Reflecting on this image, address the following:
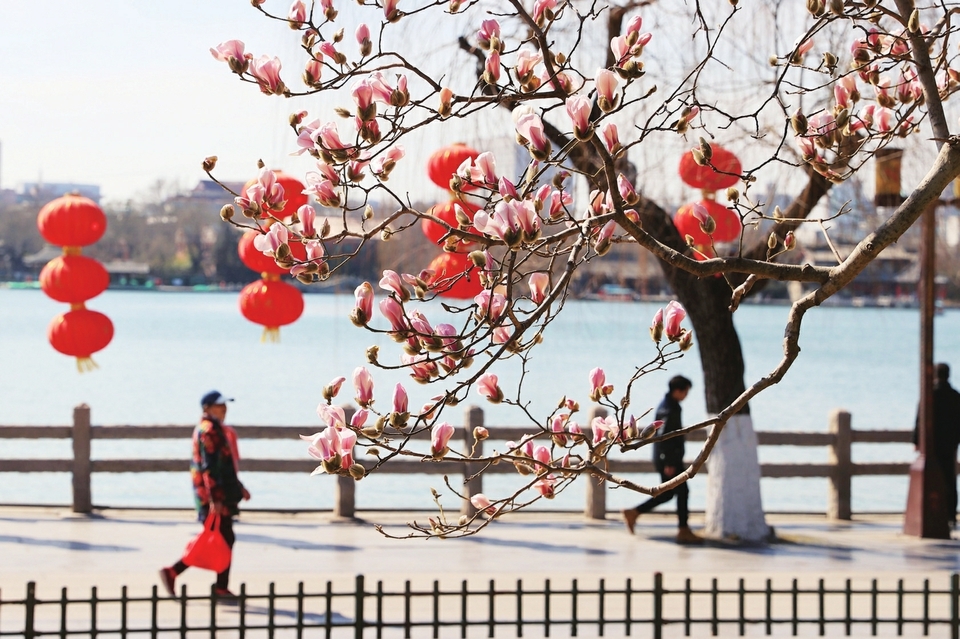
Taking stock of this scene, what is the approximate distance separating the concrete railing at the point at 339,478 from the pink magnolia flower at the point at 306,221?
29.5 ft

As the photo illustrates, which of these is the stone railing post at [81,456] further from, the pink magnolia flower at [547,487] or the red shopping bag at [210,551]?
the pink magnolia flower at [547,487]

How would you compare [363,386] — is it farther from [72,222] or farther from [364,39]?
[72,222]

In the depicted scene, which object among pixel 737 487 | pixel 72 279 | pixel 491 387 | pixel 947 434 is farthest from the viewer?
pixel 947 434

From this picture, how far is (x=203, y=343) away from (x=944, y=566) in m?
72.5

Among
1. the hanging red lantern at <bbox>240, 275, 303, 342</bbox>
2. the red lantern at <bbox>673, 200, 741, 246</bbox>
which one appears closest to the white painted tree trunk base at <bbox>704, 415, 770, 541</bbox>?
the red lantern at <bbox>673, 200, 741, 246</bbox>

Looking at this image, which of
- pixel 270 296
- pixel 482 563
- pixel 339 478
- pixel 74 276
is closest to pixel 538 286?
Result: pixel 270 296

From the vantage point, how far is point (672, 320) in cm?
412

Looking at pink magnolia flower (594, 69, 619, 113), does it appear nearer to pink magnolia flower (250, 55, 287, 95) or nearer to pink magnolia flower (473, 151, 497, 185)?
pink magnolia flower (473, 151, 497, 185)

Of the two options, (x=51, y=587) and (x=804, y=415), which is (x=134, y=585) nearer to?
(x=51, y=587)

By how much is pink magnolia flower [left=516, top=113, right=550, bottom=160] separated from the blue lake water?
27.8 feet

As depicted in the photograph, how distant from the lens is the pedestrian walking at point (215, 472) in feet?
30.6

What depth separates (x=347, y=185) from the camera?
3996 millimetres

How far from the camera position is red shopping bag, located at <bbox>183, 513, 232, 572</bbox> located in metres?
9.21

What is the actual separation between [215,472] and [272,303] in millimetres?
1455
